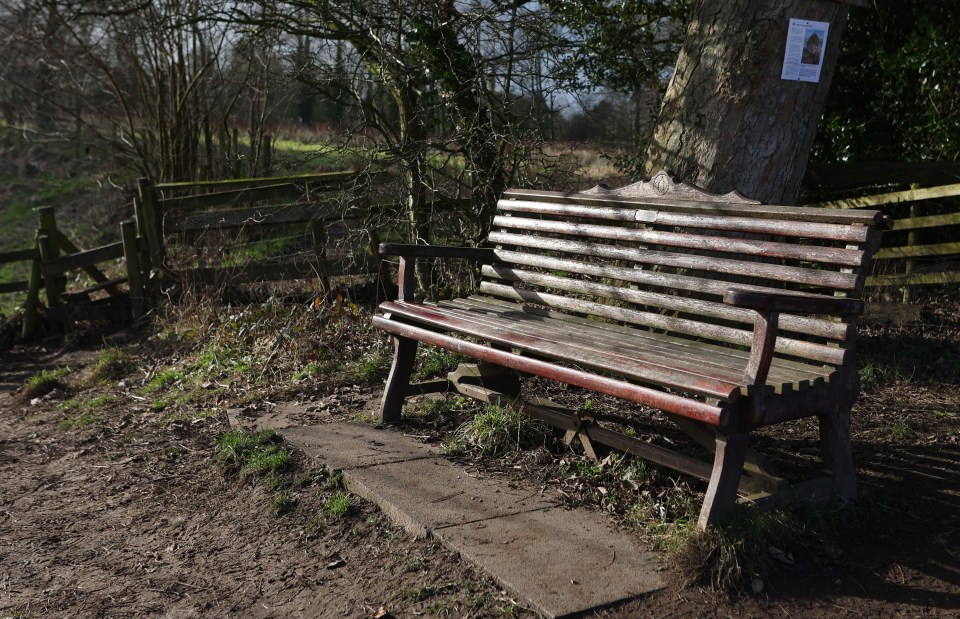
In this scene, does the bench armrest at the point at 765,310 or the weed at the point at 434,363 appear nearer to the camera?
the bench armrest at the point at 765,310

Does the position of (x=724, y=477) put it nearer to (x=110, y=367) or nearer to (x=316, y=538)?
(x=316, y=538)

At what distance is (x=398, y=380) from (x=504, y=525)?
1.56 metres

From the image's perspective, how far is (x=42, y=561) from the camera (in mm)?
3766

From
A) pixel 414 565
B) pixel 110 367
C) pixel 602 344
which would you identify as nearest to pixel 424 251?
pixel 602 344

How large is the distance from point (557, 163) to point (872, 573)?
4509 mm

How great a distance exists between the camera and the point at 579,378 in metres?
3.44

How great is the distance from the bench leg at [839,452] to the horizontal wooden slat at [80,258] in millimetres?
7778

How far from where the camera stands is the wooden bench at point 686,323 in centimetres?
307

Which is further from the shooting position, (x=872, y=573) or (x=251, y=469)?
(x=251, y=469)

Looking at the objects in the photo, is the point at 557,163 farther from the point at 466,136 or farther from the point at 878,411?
the point at 878,411

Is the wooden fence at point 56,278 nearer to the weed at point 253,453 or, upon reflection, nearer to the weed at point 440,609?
the weed at point 253,453

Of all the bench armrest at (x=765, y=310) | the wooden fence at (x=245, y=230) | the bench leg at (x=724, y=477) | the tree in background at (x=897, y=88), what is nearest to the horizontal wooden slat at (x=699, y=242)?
the bench armrest at (x=765, y=310)

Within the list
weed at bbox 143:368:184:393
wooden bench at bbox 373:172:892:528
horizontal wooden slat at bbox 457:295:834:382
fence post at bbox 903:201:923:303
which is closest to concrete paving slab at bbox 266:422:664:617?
wooden bench at bbox 373:172:892:528

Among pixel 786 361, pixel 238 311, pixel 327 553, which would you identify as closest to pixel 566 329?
pixel 786 361
